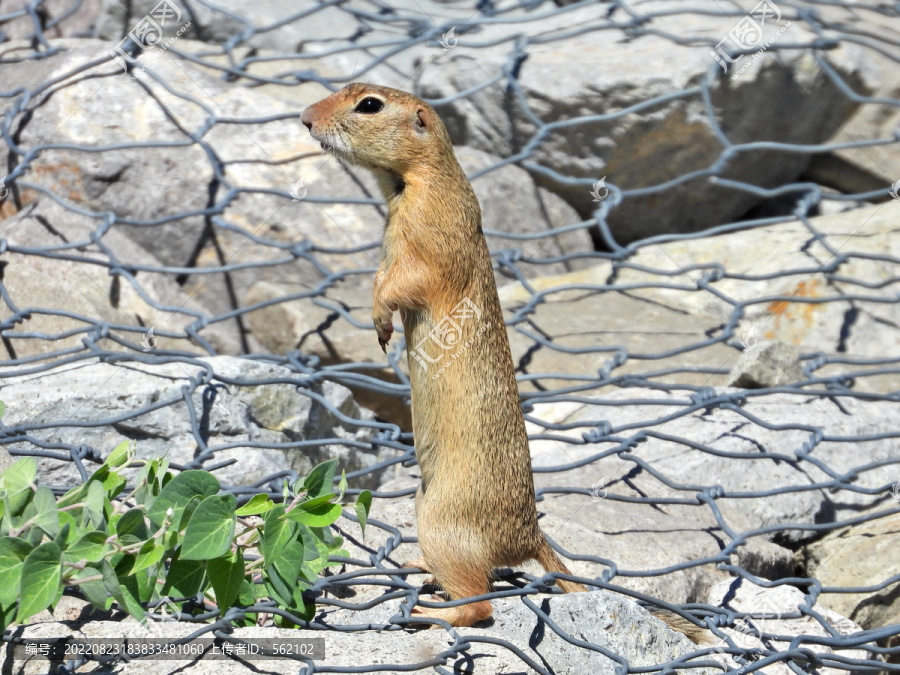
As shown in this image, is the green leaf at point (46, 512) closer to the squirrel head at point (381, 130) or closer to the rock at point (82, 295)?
the squirrel head at point (381, 130)

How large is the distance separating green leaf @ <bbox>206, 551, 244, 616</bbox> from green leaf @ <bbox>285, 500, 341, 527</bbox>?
0.16m

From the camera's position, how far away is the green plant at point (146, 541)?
205 centimetres

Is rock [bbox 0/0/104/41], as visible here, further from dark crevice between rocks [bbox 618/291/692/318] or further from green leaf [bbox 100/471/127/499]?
green leaf [bbox 100/471/127/499]

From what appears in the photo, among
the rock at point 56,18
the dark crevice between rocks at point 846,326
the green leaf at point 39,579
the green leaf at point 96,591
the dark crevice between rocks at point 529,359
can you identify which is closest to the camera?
the green leaf at point 39,579

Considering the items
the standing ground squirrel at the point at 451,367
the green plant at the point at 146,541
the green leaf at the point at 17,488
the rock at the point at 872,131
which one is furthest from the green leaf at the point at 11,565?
the rock at the point at 872,131

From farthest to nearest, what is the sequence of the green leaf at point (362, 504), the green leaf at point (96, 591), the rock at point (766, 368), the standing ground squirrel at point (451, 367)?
1. the rock at point (766, 368)
2. the standing ground squirrel at point (451, 367)
3. the green leaf at point (362, 504)
4. the green leaf at point (96, 591)

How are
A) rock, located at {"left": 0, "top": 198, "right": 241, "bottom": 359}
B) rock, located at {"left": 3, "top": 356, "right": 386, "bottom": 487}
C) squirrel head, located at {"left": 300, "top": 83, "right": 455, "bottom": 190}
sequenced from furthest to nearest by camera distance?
rock, located at {"left": 0, "top": 198, "right": 241, "bottom": 359}
rock, located at {"left": 3, "top": 356, "right": 386, "bottom": 487}
squirrel head, located at {"left": 300, "top": 83, "right": 455, "bottom": 190}

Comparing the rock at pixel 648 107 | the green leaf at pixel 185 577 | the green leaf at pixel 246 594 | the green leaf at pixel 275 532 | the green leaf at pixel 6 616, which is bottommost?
the green leaf at pixel 246 594

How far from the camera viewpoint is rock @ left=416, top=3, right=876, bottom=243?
18.0ft

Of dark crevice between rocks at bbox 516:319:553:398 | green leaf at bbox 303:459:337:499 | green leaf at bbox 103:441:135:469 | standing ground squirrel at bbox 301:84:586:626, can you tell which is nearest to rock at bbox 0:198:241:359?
dark crevice between rocks at bbox 516:319:553:398

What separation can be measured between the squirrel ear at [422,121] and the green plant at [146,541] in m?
1.06

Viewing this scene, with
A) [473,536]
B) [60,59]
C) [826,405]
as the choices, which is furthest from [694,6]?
[473,536]

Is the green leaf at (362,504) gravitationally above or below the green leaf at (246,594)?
above

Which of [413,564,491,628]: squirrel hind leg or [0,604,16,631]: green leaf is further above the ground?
[0,604,16,631]: green leaf
